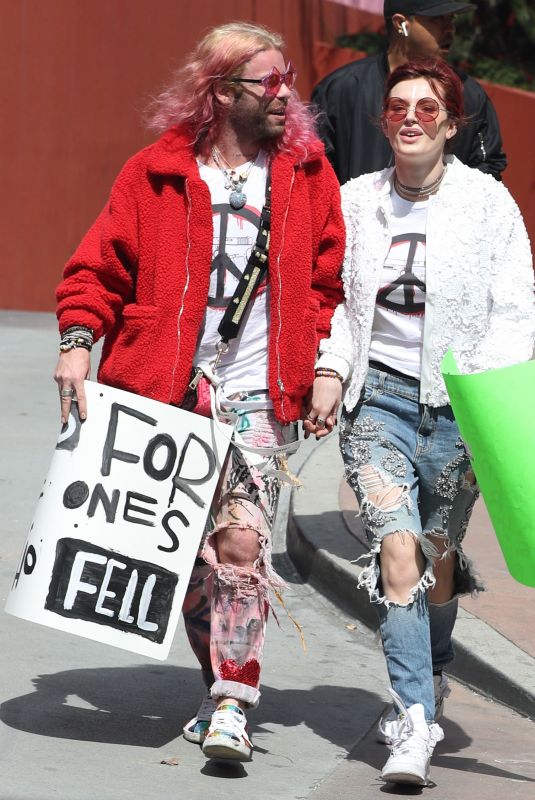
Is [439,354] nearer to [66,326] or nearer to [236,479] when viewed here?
[236,479]

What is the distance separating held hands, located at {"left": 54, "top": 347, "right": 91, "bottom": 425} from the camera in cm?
429

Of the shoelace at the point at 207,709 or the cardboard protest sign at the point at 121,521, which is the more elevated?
the cardboard protest sign at the point at 121,521

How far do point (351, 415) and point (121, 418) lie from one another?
67 centimetres

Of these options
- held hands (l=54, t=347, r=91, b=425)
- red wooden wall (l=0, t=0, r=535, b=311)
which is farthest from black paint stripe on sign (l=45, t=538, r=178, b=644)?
red wooden wall (l=0, t=0, r=535, b=311)

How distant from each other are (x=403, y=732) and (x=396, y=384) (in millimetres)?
973

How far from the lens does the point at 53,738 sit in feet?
14.5

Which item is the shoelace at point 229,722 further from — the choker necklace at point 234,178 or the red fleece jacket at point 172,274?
the choker necklace at point 234,178

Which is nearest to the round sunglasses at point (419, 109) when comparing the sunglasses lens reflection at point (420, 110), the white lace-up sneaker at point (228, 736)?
the sunglasses lens reflection at point (420, 110)

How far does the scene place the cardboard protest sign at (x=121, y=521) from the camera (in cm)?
427

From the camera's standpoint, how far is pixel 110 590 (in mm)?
4301

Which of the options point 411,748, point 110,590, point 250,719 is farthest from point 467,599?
point 110,590

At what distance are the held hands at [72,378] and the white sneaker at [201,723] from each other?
0.94 metres

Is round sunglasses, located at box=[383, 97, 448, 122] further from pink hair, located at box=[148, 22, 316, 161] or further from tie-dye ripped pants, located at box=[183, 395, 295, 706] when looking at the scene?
tie-dye ripped pants, located at box=[183, 395, 295, 706]

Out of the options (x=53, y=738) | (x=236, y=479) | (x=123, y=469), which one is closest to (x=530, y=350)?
(x=236, y=479)
